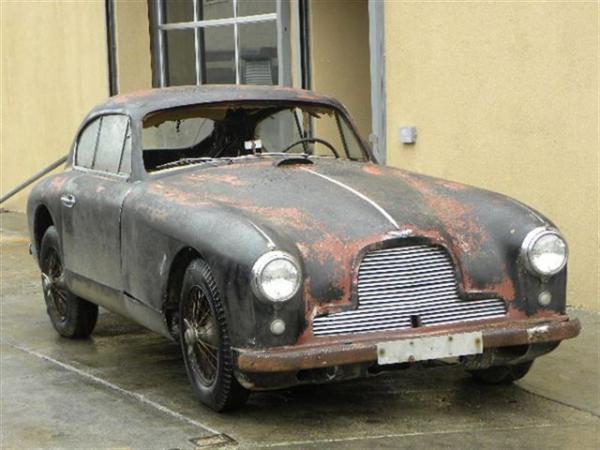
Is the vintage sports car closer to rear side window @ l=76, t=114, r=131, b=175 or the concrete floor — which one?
rear side window @ l=76, t=114, r=131, b=175

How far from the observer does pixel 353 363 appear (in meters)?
5.94

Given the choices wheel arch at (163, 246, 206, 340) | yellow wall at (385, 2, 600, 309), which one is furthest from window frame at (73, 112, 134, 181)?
yellow wall at (385, 2, 600, 309)

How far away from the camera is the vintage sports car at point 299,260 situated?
598cm

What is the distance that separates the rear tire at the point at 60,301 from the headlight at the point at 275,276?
2.84 metres

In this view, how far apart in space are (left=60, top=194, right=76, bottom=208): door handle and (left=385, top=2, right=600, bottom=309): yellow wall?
10.6 ft

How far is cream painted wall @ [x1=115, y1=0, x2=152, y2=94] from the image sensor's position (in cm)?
1562

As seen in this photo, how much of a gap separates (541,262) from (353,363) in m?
1.12

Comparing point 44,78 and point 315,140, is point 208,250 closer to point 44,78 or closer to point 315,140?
point 315,140

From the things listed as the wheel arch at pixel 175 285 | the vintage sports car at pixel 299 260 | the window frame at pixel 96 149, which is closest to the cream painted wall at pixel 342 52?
the window frame at pixel 96 149

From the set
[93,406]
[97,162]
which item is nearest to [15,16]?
[97,162]

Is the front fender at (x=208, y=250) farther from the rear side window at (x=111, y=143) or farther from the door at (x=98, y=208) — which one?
the rear side window at (x=111, y=143)

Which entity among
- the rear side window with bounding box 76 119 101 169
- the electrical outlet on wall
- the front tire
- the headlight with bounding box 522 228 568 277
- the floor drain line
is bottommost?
the floor drain line

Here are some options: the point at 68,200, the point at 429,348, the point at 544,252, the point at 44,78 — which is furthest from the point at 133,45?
the point at 429,348

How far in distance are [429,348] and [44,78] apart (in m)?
11.8
